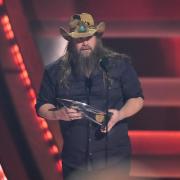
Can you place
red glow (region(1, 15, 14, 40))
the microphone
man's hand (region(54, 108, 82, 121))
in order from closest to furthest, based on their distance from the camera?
man's hand (region(54, 108, 82, 121))
the microphone
red glow (region(1, 15, 14, 40))

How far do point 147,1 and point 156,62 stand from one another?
15.4 inches

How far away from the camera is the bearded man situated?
105 inches

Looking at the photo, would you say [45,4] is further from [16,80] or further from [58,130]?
[58,130]

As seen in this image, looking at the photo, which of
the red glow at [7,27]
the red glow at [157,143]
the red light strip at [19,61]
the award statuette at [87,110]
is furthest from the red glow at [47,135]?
the award statuette at [87,110]

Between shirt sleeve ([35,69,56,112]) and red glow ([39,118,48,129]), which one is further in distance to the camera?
red glow ([39,118,48,129])

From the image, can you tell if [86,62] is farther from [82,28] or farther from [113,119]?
[113,119]

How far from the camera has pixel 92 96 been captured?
269cm

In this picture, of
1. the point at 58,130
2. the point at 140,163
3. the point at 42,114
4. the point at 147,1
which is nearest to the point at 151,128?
the point at 140,163

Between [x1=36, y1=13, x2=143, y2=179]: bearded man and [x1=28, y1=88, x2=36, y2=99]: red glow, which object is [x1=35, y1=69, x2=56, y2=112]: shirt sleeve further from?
[x1=28, y1=88, x2=36, y2=99]: red glow

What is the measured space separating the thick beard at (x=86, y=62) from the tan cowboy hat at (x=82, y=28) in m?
0.08

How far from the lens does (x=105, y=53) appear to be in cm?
274

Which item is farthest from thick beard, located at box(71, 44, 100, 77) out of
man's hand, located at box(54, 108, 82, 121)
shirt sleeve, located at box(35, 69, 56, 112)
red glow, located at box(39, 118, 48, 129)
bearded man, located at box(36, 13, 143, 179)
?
red glow, located at box(39, 118, 48, 129)

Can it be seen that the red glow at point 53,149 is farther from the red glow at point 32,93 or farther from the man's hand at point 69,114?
the man's hand at point 69,114

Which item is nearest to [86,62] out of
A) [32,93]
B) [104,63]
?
[104,63]
